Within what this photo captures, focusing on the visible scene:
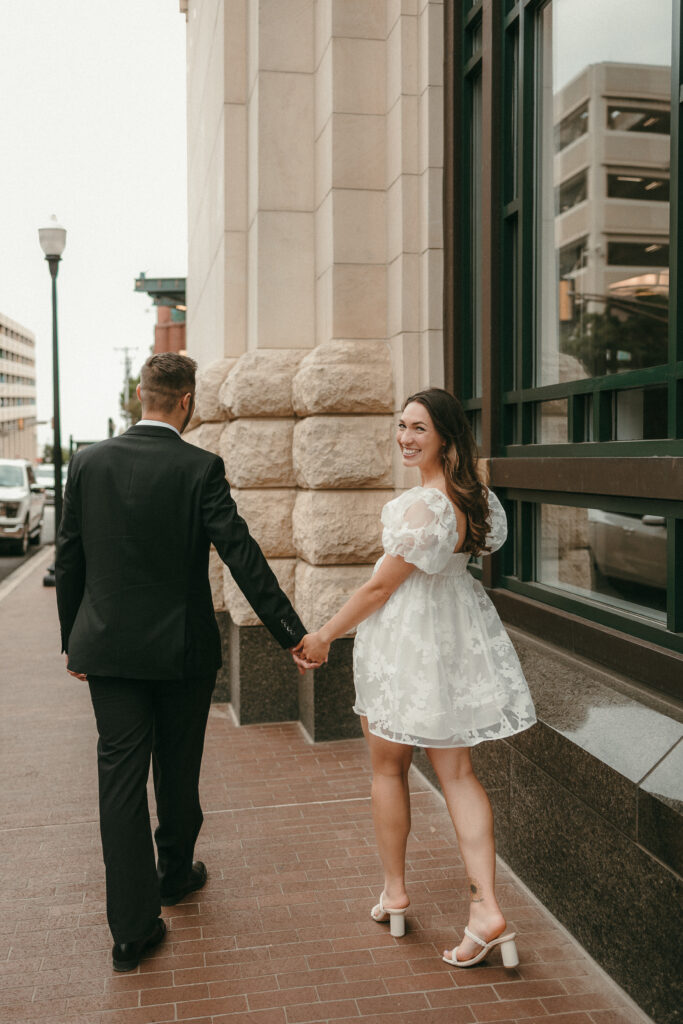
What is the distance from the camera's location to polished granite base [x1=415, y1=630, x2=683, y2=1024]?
2945 millimetres

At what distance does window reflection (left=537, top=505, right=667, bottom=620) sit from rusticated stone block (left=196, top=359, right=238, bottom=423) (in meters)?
3.27

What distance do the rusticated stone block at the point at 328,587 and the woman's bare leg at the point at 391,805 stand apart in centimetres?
253

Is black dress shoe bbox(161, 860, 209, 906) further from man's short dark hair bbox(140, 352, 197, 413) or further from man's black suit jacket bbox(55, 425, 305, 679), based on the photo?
man's short dark hair bbox(140, 352, 197, 413)

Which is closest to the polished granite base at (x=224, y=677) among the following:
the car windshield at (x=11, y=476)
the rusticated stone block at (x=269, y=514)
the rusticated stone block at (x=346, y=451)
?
the rusticated stone block at (x=269, y=514)

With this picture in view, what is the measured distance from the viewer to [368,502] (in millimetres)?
6270

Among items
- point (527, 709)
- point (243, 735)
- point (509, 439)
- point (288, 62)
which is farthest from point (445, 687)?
point (288, 62)

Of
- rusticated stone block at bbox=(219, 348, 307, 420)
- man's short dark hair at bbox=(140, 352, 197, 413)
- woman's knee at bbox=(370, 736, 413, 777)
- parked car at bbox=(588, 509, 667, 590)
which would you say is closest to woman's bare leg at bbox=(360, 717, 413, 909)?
woman's knee at bbox=(370, 736, 413, 777)

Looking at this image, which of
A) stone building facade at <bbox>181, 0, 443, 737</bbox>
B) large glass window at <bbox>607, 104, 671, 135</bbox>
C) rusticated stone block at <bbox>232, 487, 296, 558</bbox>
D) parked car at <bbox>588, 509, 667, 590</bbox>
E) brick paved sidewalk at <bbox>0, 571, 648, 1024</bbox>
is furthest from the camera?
large glass window at <bbox>607, 104, 671, 135</bbox>

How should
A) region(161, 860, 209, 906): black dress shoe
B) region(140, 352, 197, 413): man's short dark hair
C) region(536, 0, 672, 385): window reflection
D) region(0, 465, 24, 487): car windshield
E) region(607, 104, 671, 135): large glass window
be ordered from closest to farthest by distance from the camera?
1. region(140, 352, 197, 413): man's short dark hair
2. region(161, 860, 209, 906): black dress shoe
3. region(536, 0, 672, 385): window reflection
4. region(607, 104, 671, 135): large glass window
5. region(0, 465, 24, 487): car windshield

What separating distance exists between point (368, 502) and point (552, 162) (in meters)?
2.30

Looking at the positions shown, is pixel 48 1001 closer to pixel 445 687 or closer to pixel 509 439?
pixel 445 687

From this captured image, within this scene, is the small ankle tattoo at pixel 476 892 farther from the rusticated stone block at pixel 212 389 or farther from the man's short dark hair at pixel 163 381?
the rusticated stone block at pixel 212 389

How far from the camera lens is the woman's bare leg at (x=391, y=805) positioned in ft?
11.7

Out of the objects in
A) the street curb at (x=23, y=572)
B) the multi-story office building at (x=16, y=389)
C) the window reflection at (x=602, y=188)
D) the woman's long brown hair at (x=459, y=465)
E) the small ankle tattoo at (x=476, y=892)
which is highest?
the multi-story office building at (x=16, y=389)
